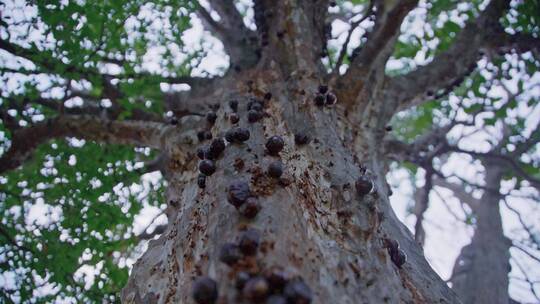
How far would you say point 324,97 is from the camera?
318 cm

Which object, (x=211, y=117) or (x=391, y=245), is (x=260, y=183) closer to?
(x=391, y=245)

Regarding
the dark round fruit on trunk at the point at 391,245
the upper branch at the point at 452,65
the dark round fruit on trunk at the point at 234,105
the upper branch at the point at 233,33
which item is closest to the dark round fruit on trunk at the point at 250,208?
the dark round fruit on trunk at the point at 391,245

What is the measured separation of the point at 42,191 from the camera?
478cm

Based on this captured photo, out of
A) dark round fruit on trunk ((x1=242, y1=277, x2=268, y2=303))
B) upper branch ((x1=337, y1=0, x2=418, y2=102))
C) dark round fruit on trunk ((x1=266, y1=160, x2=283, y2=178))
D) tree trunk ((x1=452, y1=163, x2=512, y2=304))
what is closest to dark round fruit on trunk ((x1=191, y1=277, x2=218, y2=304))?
dark round fruit on trunk ((x1=242, y1=277, x2=268, y2=303))

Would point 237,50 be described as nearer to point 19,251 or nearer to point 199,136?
point 199,136

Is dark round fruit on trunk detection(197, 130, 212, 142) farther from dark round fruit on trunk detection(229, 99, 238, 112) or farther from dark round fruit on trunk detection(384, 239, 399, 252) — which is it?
dark round fruit on trunk detection(384, 239, 399, 252)

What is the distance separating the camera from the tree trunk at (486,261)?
4.85 meters

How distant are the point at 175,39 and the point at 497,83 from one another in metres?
4.79

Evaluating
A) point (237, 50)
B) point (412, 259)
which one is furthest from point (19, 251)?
point (412, 259)

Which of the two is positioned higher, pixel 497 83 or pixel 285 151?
pixel 497 83

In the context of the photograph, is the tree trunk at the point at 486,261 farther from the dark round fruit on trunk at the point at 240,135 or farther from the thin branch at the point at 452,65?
the dark round fruit on trunk at the point at 240,135

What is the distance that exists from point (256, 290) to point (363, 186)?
41.9 inches

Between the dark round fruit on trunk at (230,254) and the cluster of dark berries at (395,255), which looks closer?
the dark round fruit on trunk at (230,254)

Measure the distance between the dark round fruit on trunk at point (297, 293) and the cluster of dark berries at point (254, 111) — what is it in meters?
1.47
